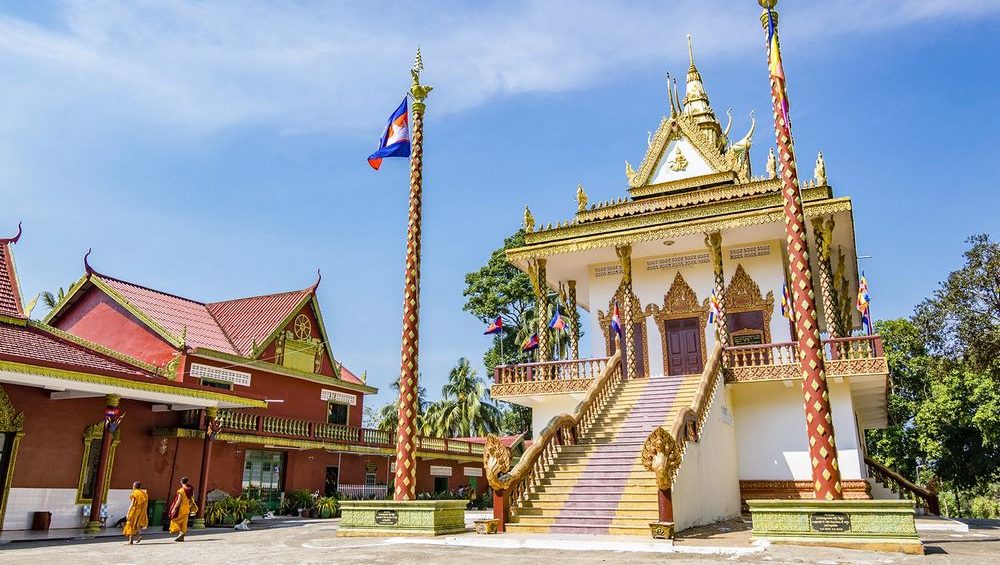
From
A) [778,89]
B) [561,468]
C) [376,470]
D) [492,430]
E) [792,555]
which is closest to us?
[792,555]

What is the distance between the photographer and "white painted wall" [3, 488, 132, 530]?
15.1 m

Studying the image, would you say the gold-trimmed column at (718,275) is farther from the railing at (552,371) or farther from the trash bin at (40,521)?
the trash bin at (40,521)

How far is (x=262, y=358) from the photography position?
82.4 feet

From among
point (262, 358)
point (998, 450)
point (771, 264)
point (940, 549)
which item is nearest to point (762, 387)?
point (771, 264)

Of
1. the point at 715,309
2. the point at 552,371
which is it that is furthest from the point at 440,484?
the point at 715,309

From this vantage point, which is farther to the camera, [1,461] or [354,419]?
[354,419]

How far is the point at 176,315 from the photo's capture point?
81.8 ft

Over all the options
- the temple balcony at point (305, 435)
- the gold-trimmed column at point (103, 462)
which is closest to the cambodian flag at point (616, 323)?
the temple balcony at point (305, 435)

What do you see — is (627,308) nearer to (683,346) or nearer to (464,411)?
(683,346)

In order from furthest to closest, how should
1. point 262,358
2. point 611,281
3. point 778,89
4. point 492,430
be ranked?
point 492,430
point 262,358
point 611,281
point 778,89

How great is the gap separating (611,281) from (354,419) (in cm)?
1334

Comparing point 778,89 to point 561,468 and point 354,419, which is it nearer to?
point 561,468

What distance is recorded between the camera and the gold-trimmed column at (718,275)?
1794 centimetres

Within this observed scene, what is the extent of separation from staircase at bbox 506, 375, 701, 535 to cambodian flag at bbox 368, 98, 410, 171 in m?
6.94
